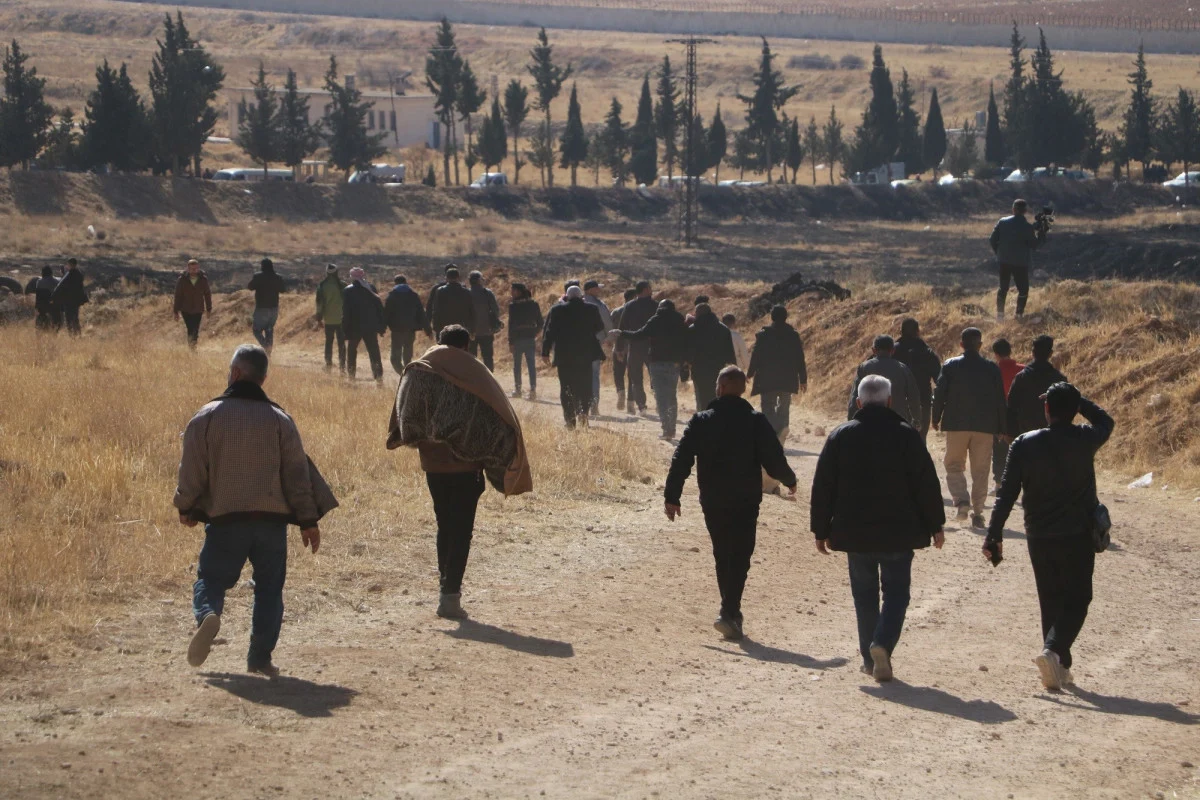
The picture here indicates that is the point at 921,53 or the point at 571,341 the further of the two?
the point at 921,53

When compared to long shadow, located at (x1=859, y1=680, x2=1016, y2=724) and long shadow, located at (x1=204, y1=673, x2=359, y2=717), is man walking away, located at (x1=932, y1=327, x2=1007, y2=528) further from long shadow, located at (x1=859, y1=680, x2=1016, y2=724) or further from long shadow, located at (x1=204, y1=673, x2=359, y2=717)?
long shadow, located at (x1=204, y1=673, x2=359, y2=717)

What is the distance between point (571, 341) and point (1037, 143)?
80441mm

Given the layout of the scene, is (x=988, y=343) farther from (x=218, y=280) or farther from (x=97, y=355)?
(x=218, y=280)

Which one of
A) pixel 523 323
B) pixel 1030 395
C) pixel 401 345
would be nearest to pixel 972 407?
pixel 1030 395

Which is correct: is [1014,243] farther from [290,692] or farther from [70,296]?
[290,692]

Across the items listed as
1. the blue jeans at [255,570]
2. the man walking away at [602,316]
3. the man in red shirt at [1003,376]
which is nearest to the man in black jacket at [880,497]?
the blue jeans at [255,570]

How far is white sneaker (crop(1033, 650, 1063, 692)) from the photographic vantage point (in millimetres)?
7289

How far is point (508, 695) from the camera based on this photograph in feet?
22.5

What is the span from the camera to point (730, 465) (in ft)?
26.0

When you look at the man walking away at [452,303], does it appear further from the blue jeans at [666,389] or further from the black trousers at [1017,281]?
the black trousers at [1017,281]

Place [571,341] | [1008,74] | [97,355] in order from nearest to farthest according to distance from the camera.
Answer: [571,341], [97,355], [1008,74]

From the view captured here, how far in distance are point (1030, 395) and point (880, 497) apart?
15.4ft

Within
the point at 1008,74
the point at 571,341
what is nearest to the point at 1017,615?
the point at 571,341

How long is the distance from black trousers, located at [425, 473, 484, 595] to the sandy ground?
14.1 inches
